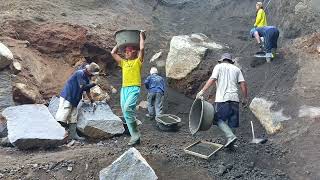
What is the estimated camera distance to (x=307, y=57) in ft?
29.1

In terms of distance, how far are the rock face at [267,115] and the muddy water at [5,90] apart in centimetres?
464

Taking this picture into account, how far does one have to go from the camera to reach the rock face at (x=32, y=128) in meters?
6.73

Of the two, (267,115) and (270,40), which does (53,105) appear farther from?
(270,40)

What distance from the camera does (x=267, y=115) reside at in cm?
756

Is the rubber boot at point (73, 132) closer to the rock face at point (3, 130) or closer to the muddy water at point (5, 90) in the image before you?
the rock face at point (3, 130)

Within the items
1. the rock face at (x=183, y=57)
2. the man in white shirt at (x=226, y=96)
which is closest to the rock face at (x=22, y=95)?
the rock face at (x=183, y=57)

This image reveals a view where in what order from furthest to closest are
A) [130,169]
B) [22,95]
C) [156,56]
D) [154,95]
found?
[156,56]
[154,95]
[22,95]
[130,169]

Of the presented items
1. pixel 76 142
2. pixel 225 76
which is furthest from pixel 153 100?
pixel 225 76

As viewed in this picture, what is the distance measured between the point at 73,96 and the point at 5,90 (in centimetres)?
176

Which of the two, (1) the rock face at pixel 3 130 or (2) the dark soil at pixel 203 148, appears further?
(1) the rock face at pixel 3 130

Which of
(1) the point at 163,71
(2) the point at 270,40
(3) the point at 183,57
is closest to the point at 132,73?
(2) the point at 270,40

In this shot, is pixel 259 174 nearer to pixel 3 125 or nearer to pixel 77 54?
pixel 3 125

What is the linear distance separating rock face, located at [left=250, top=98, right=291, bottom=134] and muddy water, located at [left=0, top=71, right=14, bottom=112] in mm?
4641

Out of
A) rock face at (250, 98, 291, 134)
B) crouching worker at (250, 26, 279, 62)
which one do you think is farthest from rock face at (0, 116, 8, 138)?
crouching worker at (250, 26, 279, 62)
